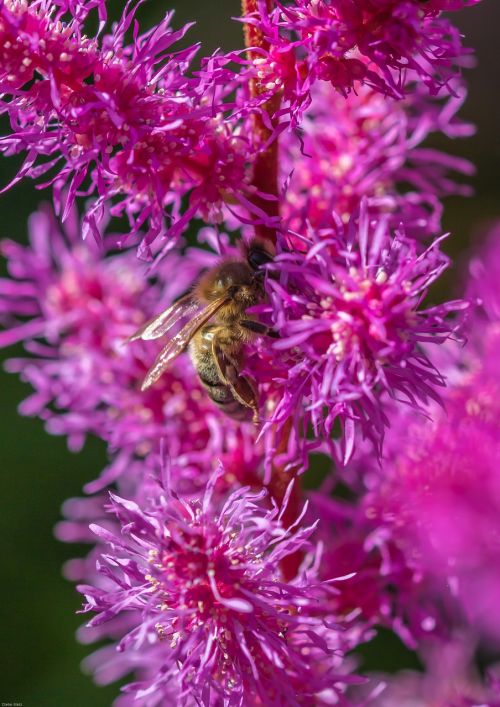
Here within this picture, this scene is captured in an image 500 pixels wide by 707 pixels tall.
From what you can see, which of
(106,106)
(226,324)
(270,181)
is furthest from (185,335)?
(106,106)

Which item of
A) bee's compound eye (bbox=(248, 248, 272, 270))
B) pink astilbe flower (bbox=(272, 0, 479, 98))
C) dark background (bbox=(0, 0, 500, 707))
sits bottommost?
dark background (bbox=(0, 0, 500, 707))

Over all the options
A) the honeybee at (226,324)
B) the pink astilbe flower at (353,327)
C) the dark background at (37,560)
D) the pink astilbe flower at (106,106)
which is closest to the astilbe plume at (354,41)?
the pink astilbe flower at (106,106)

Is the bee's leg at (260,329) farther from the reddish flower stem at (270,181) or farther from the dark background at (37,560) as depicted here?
the dark background at (37,560)

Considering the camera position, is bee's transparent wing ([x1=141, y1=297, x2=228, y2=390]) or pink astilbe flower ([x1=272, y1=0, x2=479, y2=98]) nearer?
pink astilbe flower ([x1=272, y1=0, x2=479, y2=98])

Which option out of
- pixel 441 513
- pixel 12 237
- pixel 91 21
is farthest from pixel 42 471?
pixel 441 513

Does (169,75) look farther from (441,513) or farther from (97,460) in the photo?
(97,460)

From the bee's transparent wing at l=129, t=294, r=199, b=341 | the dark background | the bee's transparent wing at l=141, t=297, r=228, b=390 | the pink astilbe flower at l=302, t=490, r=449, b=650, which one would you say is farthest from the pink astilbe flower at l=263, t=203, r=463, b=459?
Answer: the dark background

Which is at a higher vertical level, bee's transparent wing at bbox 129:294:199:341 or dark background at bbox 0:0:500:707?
bee's transparent wing at bbox 129:294:199:341

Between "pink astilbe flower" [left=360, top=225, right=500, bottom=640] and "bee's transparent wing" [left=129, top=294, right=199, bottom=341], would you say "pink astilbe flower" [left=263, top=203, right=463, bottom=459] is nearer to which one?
"pink astilbe flower" [left=360, top=225, right=500, bottom=640]
